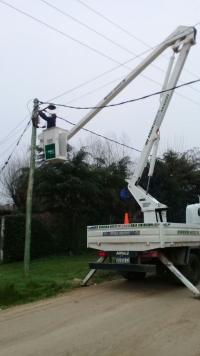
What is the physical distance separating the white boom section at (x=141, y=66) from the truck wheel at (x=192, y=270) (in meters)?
5.66

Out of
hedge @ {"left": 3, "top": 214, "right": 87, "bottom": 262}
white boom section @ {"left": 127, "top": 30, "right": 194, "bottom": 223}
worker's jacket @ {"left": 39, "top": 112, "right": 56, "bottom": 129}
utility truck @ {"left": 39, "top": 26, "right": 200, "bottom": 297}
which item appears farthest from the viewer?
hedge @ {"left": 3, "top": 214, "right": 87, "bottom": 262}

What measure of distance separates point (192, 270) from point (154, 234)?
230 centimetres

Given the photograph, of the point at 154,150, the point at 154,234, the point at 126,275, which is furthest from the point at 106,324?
the point at 154,150

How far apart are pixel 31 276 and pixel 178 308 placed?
563 cm

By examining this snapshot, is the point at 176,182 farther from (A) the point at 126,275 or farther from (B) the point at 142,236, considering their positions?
(B) the point at 142,236

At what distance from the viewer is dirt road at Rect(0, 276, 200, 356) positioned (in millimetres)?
5188

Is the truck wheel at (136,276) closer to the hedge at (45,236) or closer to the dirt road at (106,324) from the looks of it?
the dirt road at (106,324)

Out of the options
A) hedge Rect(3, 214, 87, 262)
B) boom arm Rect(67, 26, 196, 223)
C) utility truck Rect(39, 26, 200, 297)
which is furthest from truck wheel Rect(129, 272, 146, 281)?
hedge Rect(3, 214, 87, 262)

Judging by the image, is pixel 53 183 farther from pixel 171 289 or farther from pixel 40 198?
pixel 171 289

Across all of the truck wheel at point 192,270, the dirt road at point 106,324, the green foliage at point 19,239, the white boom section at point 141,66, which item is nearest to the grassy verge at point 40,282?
the dirt road at point 106,324

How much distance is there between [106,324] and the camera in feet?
21.0

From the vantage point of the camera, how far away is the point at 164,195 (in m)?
24.3

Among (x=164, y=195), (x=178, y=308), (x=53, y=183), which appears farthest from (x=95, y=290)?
(x=164, y=195)

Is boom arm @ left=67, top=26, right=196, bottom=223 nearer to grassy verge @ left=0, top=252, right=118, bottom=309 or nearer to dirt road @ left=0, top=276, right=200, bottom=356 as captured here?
dirt road @ left=0, top=276, right=200, bottom=356
